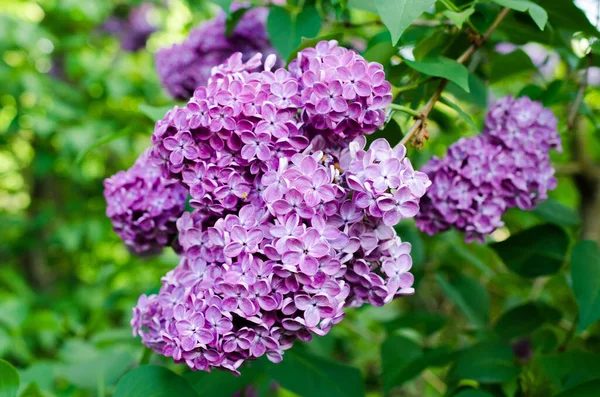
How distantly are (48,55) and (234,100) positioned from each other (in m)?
2.00

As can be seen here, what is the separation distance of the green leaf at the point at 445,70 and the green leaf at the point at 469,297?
23.6 inches

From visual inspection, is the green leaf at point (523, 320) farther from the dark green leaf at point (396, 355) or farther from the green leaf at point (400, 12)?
the green leaf at point (400, 12)

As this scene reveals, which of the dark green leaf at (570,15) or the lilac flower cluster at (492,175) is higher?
the dark green leaf at (570,15)

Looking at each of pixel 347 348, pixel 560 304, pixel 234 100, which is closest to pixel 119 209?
pixel 234 100

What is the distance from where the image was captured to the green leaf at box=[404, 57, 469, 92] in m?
0.69

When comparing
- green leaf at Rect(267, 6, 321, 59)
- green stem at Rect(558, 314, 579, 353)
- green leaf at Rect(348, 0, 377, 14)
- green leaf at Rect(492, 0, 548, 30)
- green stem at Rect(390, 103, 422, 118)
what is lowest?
green stem at Rect(558, 314, 579, 353)

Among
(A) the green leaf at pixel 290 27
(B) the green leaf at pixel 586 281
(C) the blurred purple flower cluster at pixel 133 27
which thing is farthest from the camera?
(C) the blurred purple flower cluster at pixel 133 27

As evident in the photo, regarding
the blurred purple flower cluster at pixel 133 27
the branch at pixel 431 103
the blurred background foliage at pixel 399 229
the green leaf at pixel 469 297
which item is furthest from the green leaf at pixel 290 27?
the blurred purple flower cluster at pixel 133 27

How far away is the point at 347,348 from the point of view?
2.16m

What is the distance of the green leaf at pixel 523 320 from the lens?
102 cm

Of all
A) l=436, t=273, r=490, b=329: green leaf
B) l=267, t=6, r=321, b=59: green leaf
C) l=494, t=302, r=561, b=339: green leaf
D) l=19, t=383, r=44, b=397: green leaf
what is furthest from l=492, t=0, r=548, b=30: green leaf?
l=19, t=383, r=44, b=397: green leaf

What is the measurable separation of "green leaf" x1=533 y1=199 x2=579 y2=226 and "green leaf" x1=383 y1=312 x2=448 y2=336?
0.91 ft

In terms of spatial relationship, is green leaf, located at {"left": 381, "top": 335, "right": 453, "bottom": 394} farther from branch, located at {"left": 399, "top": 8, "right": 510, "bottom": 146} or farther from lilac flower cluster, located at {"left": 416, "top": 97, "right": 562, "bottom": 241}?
branch, located at {"left": 399, "top": 8, "right": 510, "bottom": 146}

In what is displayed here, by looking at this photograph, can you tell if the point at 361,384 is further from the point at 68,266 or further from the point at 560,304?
the point at 68,266
